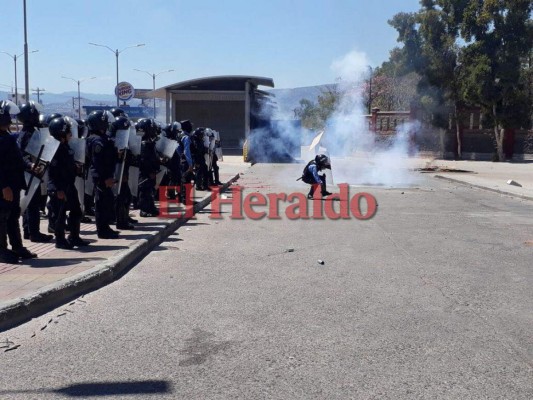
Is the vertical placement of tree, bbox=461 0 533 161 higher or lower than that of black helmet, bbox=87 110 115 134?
higher

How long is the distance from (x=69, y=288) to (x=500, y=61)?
32923 millimetres

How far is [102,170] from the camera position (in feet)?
29.4

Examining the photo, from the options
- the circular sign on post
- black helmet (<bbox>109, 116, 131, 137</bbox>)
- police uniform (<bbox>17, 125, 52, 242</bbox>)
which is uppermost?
the circular sign on post

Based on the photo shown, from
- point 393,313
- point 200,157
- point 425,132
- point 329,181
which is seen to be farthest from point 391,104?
point 393,313

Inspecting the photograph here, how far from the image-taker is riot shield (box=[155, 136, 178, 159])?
12560 millimetres

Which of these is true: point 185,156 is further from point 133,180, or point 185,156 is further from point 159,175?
point 133,180

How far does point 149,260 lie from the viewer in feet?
27.7

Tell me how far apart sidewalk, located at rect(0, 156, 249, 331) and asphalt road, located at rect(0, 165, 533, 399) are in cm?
17

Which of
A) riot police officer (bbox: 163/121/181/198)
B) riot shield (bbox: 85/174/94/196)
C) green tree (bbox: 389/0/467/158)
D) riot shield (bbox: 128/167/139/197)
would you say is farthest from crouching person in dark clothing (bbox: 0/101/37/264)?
green tree (bbox: 389/0/467/158)

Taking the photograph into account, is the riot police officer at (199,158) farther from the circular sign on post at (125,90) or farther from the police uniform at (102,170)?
the circular sign on post at (125,90)

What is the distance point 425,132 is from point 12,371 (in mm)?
39095

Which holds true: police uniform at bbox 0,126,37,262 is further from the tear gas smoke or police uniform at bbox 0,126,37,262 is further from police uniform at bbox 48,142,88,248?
the tear gas smoke

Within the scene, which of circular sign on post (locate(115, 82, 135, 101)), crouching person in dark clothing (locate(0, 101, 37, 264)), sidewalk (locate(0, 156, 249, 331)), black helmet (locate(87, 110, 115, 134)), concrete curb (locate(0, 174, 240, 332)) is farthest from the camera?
circular sign on post (locate(115, 82, 135, 101))

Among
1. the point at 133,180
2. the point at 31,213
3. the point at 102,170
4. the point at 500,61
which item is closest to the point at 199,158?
the point at 133,180
